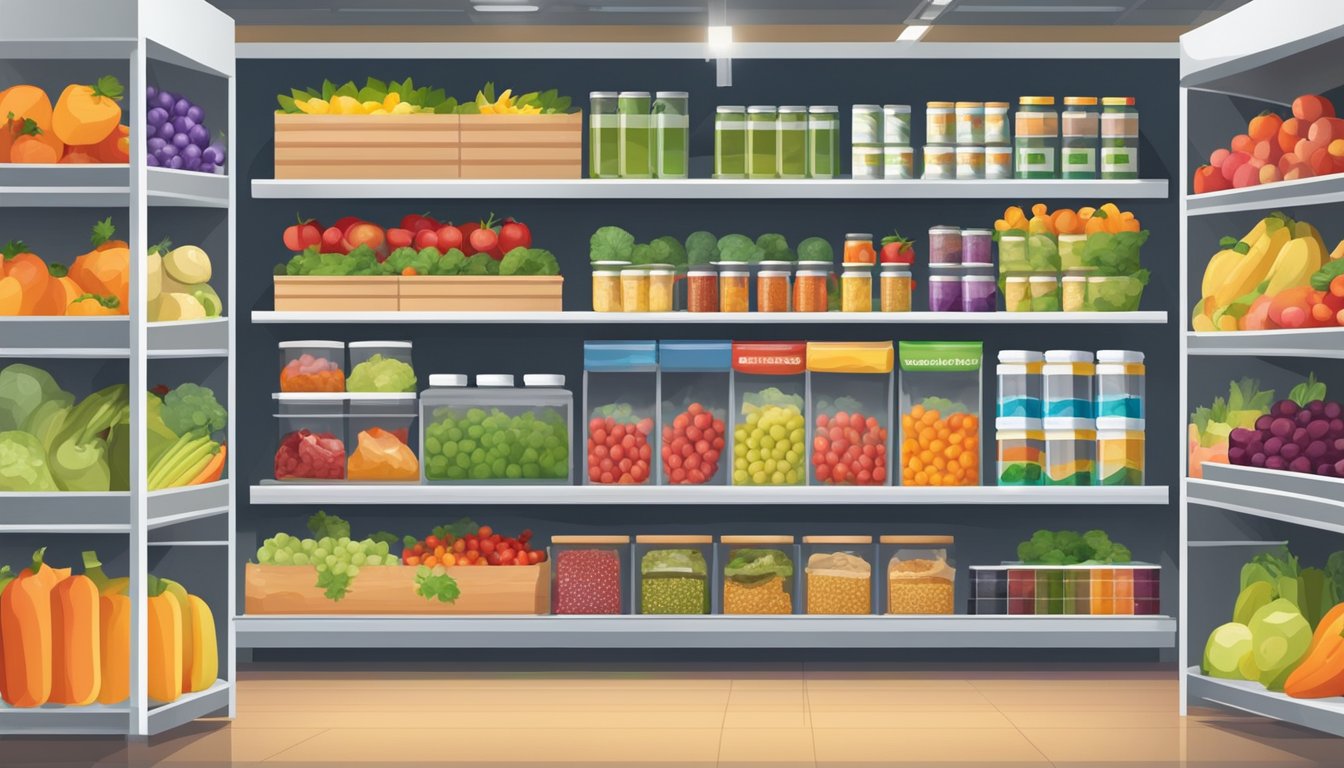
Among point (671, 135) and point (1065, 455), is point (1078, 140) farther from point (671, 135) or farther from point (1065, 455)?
point (671, 135)

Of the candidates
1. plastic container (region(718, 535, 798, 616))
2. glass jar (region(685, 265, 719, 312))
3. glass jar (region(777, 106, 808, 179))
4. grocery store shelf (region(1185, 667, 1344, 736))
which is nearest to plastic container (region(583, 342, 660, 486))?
glass jar (region(685, 265, 719, 312))

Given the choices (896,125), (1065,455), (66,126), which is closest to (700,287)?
(896,125)

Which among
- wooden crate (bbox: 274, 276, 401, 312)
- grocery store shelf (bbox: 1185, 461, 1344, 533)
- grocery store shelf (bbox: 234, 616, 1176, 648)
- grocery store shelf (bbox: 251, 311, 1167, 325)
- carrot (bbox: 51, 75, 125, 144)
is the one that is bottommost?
grocery store shelf (bbox: 234, 616, 1176, 648)

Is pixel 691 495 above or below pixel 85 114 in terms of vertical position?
below

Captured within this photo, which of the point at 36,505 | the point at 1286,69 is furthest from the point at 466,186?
the point at 1286,69

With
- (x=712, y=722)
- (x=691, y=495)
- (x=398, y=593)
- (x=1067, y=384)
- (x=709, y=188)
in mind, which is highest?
(x=709, y=188)

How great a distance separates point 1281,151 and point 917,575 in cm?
191

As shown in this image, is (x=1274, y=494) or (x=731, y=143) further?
(x=731, y=143)

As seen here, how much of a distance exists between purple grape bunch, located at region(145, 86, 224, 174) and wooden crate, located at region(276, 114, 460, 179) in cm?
88

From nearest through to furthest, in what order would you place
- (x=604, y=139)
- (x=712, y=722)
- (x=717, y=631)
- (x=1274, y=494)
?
(x=1274, y=494) < (x=712, y=722) < (x=717, y=631) < (x=604, y=139)

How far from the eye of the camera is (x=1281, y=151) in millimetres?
4918

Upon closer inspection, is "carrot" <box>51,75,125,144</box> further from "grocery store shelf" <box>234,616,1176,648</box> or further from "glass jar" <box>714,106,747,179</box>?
"glass jar" <box>714,106,747,179</box>

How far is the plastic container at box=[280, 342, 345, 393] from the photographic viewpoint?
18.9 feet

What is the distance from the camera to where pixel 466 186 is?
18.9ft
